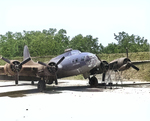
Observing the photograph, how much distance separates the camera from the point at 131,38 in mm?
96500

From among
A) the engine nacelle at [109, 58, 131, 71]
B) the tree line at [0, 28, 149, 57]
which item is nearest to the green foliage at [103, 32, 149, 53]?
the tree line at [0, 28, 149, 57]

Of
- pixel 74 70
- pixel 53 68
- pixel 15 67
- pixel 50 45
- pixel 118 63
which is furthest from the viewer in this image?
pixel 50 45

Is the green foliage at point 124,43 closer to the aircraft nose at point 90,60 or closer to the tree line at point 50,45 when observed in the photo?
the tree line at point 50,45

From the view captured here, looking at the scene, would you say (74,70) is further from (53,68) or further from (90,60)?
(53,68)

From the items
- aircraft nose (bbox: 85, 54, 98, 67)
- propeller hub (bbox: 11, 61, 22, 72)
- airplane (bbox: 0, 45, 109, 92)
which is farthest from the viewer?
aircraft nose (bbox: 85, 54, 98, 67)

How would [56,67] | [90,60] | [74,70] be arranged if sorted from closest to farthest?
[56,67], [90,60], [74,70]

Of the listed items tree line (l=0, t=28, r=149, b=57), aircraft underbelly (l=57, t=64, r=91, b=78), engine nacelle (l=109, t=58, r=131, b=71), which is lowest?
aircraft underbelly (l=57, t=64, r=91, b=78)

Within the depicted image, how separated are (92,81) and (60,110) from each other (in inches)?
485

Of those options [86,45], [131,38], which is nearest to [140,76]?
[86,45]

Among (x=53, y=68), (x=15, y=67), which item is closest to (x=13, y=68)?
(x=15, y=67)

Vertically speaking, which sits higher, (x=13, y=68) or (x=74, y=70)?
(x=13, y=68)

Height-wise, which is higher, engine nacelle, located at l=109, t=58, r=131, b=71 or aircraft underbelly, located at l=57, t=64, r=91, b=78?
engine nacelle, located at l=109, t=58, r=131, b=71

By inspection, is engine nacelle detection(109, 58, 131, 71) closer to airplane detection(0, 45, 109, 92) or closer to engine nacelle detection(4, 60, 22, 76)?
airplane detection(0, 45, 109, 92)

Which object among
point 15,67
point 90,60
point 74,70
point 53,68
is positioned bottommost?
point 74,70
